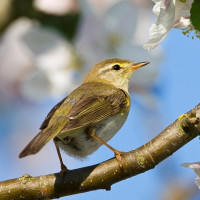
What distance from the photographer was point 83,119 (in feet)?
8.46

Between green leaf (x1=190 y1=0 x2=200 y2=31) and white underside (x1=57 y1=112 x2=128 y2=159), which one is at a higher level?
white underside (x1=57 y1=112 x2=128 y2=159)

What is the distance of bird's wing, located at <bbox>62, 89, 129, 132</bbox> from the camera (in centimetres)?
256

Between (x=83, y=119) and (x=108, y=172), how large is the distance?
2.13 ft

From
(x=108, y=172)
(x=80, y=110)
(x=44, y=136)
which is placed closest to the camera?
(x=108, y=172)

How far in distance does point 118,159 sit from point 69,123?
2.08 ft

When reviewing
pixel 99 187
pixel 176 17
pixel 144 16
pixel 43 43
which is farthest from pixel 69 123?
pixel 176 17

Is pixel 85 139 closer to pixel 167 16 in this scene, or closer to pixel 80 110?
pixel 80 110

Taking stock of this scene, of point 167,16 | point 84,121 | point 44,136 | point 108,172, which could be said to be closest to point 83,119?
point 84,121

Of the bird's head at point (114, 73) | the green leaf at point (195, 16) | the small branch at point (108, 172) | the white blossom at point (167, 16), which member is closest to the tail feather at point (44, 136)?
the small branch at point (108, 172)

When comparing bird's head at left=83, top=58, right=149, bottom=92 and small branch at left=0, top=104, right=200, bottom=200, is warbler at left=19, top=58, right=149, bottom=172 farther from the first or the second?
bird's head at left=83, top=58, right=149, bottom=92

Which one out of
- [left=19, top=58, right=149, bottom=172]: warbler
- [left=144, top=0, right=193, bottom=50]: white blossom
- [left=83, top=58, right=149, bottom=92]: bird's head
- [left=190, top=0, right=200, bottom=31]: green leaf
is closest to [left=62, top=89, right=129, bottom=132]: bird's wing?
[left=19, top=58, right=149, bottom=172]: warbler

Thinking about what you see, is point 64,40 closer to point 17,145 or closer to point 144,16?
point 144,16

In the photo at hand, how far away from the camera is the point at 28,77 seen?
2725 mm

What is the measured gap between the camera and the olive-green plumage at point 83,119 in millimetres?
2482
